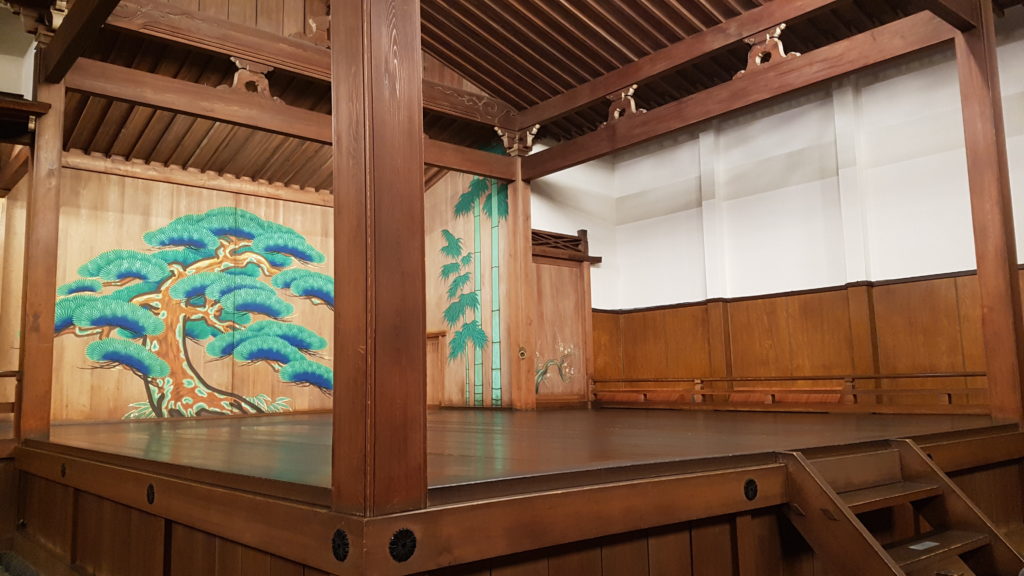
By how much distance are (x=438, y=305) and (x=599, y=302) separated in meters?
1.70

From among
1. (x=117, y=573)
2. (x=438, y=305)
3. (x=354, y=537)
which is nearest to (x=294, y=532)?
(x=354, y=537)

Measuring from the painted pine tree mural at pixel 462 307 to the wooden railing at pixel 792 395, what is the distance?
125cm

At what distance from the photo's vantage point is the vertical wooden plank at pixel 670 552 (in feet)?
7.45

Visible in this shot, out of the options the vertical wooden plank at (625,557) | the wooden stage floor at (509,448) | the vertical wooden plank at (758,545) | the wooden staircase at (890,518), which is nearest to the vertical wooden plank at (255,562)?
the wooden stage floor at (509,448)

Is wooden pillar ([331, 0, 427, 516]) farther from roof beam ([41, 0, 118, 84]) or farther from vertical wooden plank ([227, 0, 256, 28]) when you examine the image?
vertical wooden plank ([227, 0, 256, 28])

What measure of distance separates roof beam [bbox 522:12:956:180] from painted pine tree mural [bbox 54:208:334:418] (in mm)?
3003

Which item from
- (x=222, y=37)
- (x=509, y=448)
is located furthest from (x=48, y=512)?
(x=222, y=37)

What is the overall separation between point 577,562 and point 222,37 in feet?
15.4

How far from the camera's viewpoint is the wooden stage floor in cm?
206

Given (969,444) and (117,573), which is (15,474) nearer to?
(117,573)

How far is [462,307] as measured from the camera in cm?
754

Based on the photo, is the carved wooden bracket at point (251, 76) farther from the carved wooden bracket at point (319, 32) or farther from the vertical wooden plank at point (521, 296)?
the vertical wooden plank at point (521, 296)

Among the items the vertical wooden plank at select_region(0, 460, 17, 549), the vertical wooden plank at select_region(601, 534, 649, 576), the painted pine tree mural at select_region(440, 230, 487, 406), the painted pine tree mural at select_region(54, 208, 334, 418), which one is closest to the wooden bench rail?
the painted pine tree mural at select_region(440, 230, 487, 406)

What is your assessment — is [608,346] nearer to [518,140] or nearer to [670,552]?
[518,140]
